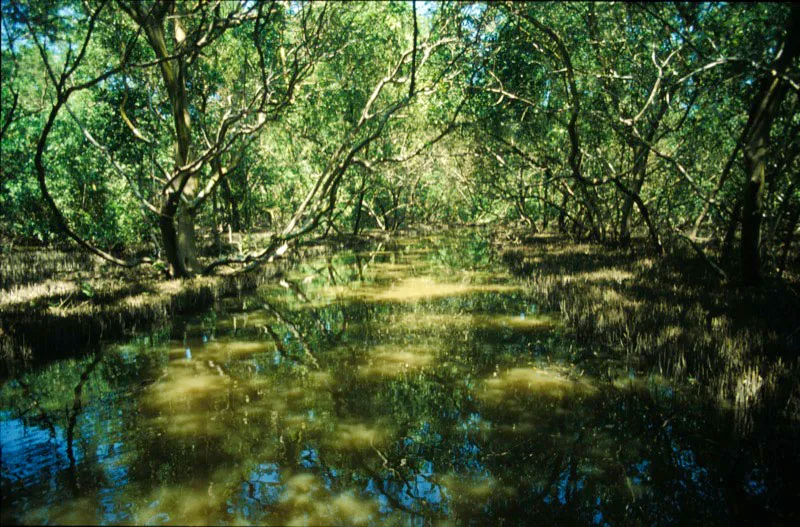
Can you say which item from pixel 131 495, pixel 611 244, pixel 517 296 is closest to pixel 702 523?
pixel 131 495

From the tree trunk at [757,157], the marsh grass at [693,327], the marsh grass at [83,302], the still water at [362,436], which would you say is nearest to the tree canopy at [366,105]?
the tree trunk at [757,157]

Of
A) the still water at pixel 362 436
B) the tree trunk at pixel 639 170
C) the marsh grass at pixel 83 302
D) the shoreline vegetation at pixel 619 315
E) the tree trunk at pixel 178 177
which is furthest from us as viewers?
the tree trunk at pixel 639 170

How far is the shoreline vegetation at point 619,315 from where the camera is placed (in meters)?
4.62

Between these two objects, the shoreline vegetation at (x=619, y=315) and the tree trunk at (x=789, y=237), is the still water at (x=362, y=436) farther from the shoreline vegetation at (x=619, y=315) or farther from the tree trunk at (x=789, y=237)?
the tree trunk at (x=789, y=237)

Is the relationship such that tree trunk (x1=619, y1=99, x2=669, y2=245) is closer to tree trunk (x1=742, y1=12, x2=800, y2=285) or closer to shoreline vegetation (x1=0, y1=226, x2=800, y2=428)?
tree trunk (x1=742, y1=12, x2=800, y2=285)

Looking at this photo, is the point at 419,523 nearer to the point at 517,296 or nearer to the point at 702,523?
the point at 702,523

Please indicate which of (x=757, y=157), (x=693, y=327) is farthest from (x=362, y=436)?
(x=757, y=157)

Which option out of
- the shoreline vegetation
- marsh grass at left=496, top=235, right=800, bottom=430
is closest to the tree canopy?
the shoreline vegetation

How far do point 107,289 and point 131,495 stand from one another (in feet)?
22.1

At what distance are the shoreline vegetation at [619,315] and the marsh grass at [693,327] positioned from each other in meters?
0.01

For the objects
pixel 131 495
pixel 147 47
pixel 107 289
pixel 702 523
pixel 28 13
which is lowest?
pixel 702 523

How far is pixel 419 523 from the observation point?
285cm

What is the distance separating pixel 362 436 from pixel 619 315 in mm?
4612

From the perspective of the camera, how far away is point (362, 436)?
3855 millimetres
